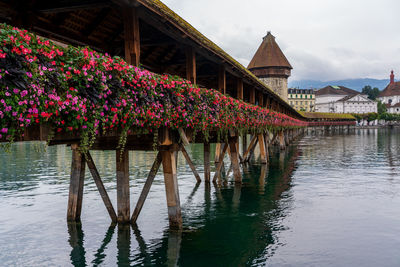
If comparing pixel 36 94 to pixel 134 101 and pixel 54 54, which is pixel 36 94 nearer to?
pixel 54 54

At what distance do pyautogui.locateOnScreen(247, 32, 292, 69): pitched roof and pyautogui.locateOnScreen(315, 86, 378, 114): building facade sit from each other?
243 feet

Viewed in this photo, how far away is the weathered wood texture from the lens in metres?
8.91

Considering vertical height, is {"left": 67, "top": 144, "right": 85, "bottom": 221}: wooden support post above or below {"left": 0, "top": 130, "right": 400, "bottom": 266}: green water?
above

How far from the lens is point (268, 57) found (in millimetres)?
57719

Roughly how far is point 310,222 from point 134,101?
6460 mm

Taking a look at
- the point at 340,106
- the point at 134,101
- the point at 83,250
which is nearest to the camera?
the point at 134,101

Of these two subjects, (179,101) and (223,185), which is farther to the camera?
(223,185)

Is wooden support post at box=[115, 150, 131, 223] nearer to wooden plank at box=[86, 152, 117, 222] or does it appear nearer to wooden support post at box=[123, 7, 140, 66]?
wooden plank at box=[86, 152, 117, 222]

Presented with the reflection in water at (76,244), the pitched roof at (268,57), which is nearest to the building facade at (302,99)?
the pitched roof at (268,57)

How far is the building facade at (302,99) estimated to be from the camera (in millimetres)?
127125

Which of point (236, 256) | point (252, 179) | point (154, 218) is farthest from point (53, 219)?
point (252, 179)

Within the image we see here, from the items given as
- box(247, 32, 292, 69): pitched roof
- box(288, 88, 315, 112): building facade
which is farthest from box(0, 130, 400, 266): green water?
box(288, 88, 315, 112): building facade

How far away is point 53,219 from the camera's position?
10609 millimetres

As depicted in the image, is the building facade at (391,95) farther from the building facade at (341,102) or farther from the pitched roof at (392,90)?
→ the building facade at (341,102)
